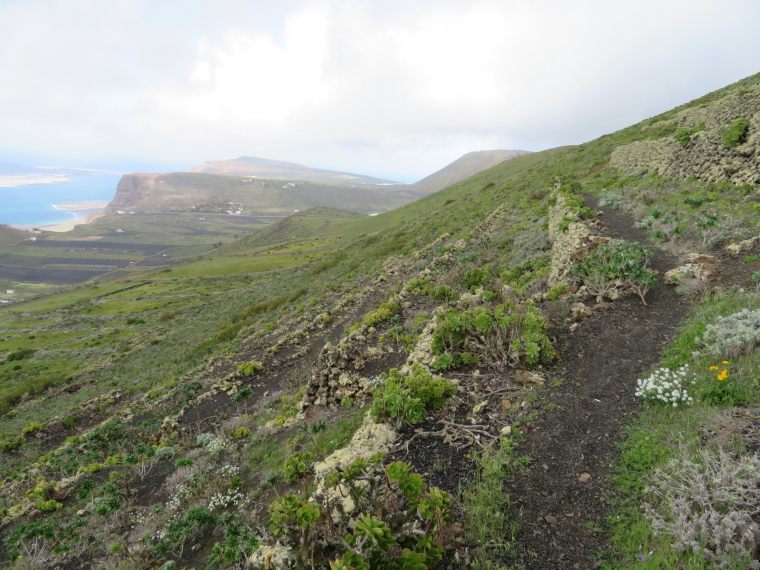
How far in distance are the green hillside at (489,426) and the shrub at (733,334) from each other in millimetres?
49

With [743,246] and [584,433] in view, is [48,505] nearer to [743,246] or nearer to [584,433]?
[584,433]

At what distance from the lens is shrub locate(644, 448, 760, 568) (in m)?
3.09

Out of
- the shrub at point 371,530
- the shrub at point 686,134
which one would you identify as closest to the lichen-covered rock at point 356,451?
the shrub at point 371,530

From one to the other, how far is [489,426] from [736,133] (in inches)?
739

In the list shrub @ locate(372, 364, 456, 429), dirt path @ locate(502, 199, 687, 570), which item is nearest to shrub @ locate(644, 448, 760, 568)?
dirt path @ locate(502, 199, 687, 570)

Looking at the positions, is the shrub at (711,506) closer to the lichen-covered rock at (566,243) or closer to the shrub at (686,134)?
the lichen-covered rock at (566,243)

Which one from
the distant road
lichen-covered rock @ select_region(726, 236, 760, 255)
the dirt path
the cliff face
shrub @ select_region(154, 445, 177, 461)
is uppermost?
the cliff face

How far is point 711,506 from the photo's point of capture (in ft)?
11.2

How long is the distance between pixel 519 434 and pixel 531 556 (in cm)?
199

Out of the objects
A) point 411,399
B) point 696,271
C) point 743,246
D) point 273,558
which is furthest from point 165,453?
point 743,246

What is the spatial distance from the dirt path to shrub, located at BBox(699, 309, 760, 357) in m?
0.95

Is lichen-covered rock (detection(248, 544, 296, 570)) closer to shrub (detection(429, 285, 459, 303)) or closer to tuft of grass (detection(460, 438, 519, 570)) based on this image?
tuft of grass (detection(460, 438, 519, 570))

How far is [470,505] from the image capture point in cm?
450

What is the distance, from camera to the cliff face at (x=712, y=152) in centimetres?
1350
